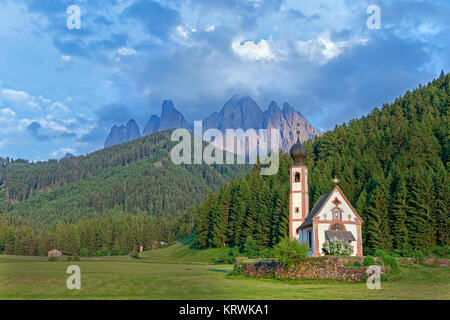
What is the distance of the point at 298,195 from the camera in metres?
60.6

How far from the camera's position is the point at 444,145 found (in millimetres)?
91000

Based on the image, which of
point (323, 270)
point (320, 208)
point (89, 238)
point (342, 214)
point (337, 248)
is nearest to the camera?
point (323, 270)

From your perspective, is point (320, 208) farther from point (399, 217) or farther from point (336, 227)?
point (399, 217)

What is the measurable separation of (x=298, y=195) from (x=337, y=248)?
473 inches

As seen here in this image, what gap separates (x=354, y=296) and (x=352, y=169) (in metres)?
66.1

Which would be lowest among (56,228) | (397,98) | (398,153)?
(56,228)

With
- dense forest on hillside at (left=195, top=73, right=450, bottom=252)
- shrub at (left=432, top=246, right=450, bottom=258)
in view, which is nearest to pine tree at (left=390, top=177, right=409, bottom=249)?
dense forest on hillside at (left=195, top=73, right=450, bottom=252)

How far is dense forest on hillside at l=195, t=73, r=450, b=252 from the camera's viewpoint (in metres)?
63.7

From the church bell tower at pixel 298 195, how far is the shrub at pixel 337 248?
747cm

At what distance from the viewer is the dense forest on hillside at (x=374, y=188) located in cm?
6372

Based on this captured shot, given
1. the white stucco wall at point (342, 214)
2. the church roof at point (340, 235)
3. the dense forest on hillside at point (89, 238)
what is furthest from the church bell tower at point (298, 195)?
the dense forest on hillside at point (89, 238)

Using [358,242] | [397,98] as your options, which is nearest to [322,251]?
[358,242]

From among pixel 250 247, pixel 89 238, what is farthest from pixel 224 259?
pixel 89 238
